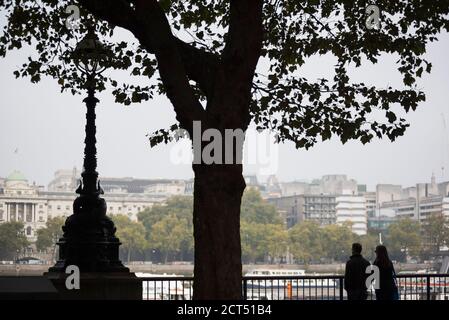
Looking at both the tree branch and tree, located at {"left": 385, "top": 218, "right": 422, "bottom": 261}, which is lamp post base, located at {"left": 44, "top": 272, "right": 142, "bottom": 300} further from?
tree, located at {"left": 385, "top": 218, "right": 422, "bottom": 261}

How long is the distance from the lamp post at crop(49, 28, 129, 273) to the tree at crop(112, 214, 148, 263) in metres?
163

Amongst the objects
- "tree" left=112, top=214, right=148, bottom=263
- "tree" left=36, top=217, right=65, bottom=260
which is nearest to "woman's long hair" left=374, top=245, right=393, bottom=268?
"tree" left=36, top=217, right=65, bottom=260

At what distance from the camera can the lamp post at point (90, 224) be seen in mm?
12906

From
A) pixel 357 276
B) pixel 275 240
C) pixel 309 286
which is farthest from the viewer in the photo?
pixel 275 240

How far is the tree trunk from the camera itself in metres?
8.97

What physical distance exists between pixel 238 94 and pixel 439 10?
3609mm

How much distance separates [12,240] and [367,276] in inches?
6179

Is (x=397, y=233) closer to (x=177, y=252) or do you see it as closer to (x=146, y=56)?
(x=177, y=252)

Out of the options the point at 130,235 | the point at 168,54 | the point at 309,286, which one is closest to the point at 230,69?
the point at 168,54

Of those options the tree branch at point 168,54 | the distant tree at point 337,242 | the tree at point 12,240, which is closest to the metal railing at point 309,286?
the tree branch at point 168,54

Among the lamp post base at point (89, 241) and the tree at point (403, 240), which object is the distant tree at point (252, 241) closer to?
the tree at point (403, 240)

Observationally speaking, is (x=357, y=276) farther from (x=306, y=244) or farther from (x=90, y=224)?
(x=306, y=244)

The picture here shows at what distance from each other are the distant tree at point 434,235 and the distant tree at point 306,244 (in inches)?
885

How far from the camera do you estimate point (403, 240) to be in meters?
190
